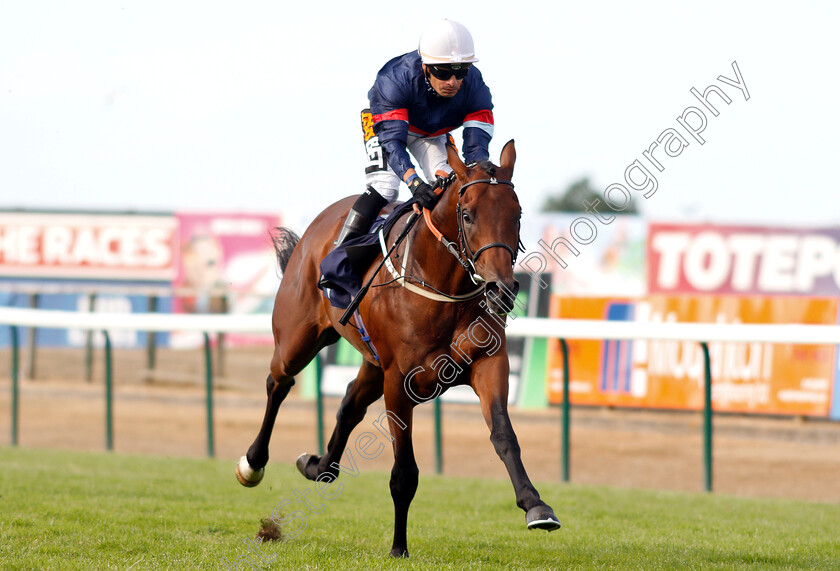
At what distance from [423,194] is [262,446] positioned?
86.4 inches

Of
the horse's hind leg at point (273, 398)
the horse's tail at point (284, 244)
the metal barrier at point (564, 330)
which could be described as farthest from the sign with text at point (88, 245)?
the horse's hind leg at point (273, 398)

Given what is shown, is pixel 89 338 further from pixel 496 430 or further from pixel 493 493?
pixel 496 430

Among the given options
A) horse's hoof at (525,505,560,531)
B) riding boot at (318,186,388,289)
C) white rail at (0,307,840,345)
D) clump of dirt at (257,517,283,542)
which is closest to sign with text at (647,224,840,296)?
white rail at (0,307,840,345)

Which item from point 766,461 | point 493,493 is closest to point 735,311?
point 766,461

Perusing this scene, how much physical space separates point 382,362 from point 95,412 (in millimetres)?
11747

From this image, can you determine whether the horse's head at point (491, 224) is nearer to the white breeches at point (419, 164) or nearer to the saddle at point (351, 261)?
the saddle at point (351, 261)

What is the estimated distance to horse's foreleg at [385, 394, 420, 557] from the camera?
4.73 metres

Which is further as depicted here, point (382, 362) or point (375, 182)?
point (375, 182)

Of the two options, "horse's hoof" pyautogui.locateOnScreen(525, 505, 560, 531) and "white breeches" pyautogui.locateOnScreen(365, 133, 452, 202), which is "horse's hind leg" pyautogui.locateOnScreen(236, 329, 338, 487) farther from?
"horse's hoof" pyautogui.locateOnScreen(525, 505, 560, 531)

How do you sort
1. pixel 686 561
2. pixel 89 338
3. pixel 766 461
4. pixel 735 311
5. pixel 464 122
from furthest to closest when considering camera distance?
pixel 89 338, pixel 735 311, pixel 766 461, pixel 464 122, pixel 686 561

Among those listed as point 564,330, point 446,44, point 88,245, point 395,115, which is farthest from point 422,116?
point 88,245

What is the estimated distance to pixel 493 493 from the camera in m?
7.51

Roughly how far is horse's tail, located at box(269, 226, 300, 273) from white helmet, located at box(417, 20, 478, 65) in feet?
7.18

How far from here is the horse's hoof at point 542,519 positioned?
151 inches
